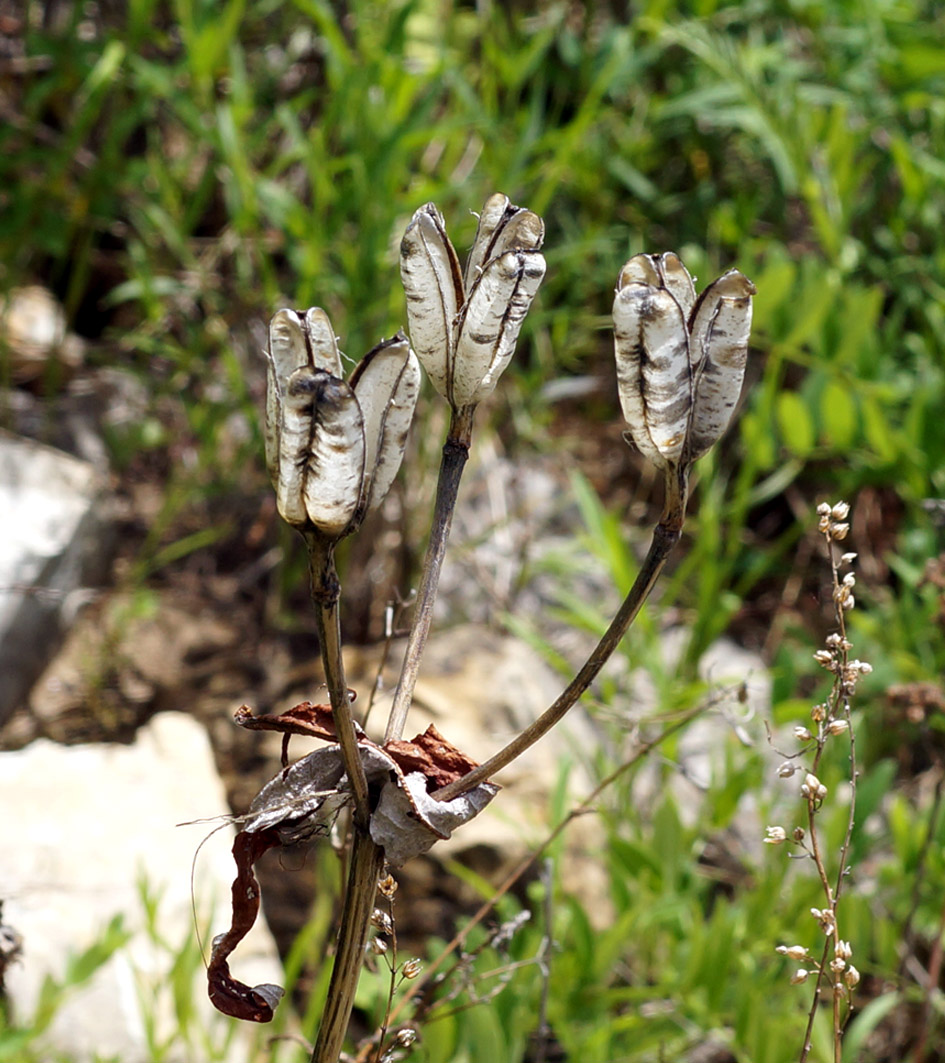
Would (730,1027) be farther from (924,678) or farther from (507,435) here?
(507,435)

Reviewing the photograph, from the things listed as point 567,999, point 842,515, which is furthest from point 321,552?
point 567,999

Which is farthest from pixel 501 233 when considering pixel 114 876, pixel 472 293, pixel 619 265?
pixel 619 265

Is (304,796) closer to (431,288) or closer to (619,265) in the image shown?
(431,288)

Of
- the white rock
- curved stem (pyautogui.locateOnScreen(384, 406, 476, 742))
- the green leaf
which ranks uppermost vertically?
the green leaf

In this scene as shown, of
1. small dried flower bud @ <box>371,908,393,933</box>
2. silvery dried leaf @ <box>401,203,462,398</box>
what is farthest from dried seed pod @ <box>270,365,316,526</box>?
small dried flower bud @ <box>371,908,393,933</box>

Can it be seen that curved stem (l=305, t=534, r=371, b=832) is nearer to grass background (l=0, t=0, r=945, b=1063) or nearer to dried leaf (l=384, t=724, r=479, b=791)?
dried leaf (l=384, t=724, r=479, b=791)

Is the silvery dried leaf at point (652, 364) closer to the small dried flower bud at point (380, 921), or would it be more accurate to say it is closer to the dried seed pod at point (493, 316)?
the dried seed pod at point (493, 316)

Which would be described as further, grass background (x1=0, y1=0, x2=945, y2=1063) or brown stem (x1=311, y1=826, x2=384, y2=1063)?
grass background (x1=0, y1=0, x2=945, y2=1063)
